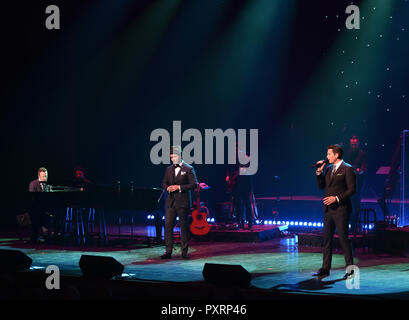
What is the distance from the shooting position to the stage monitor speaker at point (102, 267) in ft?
20.9

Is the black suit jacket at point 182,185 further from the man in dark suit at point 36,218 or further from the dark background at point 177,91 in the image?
the dark background at point 177,91

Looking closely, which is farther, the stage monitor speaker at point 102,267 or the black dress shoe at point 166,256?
the black dress shoe at point 166,256

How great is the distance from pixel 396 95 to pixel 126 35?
23.6 feet

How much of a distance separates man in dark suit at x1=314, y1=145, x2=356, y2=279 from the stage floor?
354 millimetres

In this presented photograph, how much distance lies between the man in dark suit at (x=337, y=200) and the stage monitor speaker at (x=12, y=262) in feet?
12.4

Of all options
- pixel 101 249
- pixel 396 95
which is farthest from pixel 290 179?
pixel 101 249

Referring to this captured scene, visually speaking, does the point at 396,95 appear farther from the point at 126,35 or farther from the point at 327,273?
the point at 327,273

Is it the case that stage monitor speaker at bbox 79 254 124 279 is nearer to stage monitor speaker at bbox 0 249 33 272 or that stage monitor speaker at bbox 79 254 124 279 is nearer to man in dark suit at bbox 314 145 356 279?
stage monitor speaker at bbox 0 249 33 272

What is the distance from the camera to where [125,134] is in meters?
16.1

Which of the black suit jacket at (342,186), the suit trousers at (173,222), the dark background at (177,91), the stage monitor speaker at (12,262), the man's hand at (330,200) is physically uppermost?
the dark background at (177,91)

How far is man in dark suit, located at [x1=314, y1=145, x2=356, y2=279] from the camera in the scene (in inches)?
278

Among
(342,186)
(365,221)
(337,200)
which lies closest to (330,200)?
(337,200)

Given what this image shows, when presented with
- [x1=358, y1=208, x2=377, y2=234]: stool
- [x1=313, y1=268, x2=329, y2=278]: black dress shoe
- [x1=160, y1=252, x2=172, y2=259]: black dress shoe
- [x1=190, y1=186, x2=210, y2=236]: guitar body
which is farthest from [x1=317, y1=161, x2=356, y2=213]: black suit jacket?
[x1=190, y1=186, x2=210, y2=236]: guitar body

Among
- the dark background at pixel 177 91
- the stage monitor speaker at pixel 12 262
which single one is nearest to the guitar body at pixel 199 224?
the dark background at pixel 177 91
